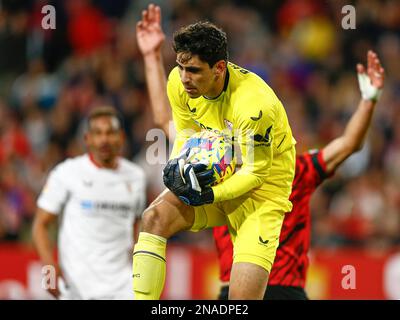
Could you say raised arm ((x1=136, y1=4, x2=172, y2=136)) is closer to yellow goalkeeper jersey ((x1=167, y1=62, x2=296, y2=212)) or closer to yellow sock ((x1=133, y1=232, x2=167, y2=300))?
yellow goalkeeper jersey ((x1=167, y1=62, x2=296, y2=212))

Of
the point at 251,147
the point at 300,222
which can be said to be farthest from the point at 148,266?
the point at 300,222

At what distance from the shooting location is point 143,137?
454 inches

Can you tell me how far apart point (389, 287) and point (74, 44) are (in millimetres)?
5994

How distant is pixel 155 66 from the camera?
23.1 feet

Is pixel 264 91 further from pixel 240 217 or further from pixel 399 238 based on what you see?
pixel 399 238

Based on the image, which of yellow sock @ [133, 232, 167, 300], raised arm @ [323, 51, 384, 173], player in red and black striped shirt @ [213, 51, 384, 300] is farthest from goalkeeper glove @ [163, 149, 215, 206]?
raised arm @ [323, 51, 384, 173]

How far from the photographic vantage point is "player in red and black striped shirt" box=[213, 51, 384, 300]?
6.52 meters

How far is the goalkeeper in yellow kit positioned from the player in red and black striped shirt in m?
0.80

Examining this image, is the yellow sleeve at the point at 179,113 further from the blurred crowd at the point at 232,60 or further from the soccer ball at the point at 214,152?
the blurred crowd at the point at 232,60

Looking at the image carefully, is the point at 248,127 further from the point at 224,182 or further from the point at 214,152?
the point at 224,182

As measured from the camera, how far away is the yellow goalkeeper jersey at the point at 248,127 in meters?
5.42

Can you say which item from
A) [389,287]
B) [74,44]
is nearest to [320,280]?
[389,287]

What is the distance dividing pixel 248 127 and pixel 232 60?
278 inches

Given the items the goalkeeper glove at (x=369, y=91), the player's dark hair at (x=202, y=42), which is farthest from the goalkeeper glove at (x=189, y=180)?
the goalkeeper glove at (x=369, y=91)
